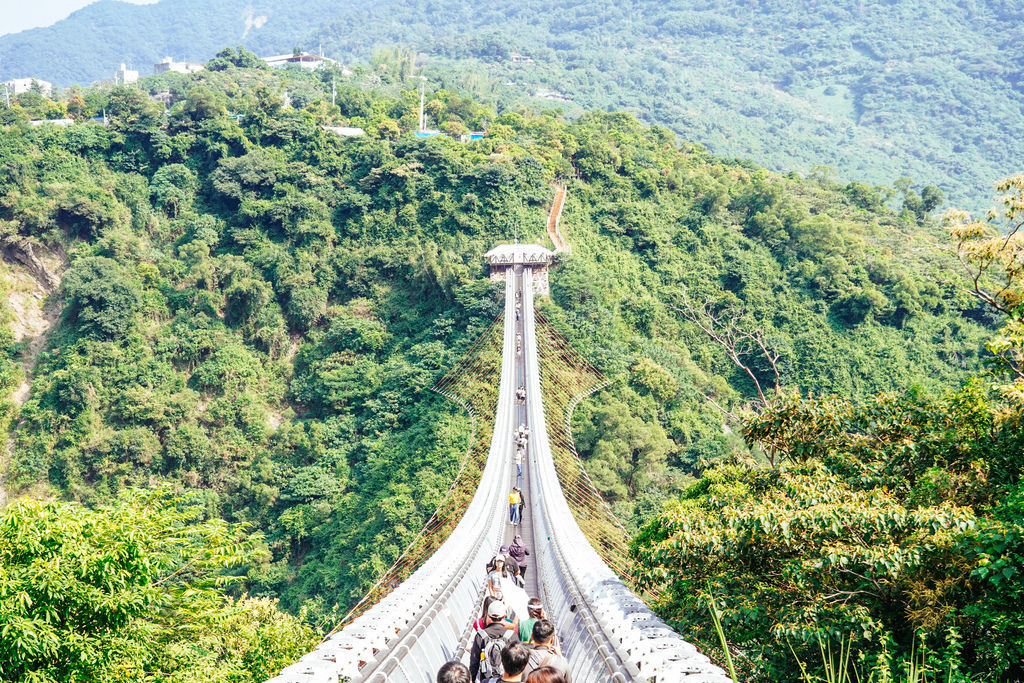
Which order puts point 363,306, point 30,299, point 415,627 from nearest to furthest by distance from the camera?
1. point 415,627
2. point 30,299
3. point 363,306

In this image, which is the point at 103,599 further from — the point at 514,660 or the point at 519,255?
the point at 519,255

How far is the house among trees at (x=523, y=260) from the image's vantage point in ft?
88.9

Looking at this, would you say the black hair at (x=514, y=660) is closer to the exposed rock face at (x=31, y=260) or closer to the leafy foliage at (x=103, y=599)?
the leafy foliage at (x=103, y=599)

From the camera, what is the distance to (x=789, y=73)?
128000 millimetres

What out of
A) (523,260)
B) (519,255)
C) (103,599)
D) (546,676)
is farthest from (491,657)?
(519,255)

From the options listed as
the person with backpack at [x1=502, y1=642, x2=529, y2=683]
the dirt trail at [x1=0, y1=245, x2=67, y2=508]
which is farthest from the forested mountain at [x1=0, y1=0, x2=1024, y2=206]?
the person with backpack at [x1=502, y1=642, x2=529, y2=683]

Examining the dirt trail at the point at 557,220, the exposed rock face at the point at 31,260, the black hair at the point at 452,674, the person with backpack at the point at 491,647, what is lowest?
the person with backpack at the point at 491,647

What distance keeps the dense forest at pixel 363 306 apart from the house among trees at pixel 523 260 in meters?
0.64

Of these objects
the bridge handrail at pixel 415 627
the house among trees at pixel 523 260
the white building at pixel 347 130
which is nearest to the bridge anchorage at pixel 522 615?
the bridge handrail at pixel 415 627

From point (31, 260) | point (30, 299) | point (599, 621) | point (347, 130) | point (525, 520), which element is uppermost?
point (347, 130)

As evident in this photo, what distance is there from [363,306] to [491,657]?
84.3ft

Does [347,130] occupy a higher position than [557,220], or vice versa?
[347,130]

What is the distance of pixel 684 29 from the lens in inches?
5935

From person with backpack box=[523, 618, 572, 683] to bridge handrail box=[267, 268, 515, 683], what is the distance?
0.85m
